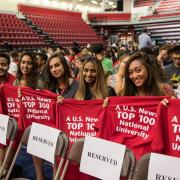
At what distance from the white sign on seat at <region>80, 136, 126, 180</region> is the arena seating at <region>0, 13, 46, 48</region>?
12.8 meters

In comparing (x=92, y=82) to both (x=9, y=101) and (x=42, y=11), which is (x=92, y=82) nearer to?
(x=9, y=101)

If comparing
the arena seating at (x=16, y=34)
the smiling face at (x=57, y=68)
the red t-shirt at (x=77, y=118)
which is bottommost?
the red t-shirt at (x=77, y=118)

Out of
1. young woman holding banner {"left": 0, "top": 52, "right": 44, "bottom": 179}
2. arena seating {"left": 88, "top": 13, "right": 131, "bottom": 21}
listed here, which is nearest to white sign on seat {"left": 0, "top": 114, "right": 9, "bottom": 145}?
young woman holding banner {"left": 0, "top": 52, "right": 44, "bottom": 179}

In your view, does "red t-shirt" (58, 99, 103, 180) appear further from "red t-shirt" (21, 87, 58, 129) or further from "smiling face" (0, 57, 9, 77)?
"smiling face" (0, 57, 9, 77)

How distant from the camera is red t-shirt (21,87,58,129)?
10.4 ft

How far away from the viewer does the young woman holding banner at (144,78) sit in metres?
2.82

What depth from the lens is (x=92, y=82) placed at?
317 cm

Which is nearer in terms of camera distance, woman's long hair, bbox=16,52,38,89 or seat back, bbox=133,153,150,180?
seat back, bbox=133,153,150,180

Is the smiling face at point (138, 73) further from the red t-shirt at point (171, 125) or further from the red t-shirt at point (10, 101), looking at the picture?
the red t-shirt at point (10, 101)

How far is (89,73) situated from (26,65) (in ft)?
3.42

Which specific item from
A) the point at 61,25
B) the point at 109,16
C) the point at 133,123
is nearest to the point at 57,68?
the point at 133,123

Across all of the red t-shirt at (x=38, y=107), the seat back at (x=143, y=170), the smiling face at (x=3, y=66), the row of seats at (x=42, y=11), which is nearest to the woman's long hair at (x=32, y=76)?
the smiling face at (x=3, y=66)

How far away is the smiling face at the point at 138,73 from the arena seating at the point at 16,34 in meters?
12.4

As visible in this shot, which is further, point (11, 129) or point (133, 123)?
point (11, 129)
